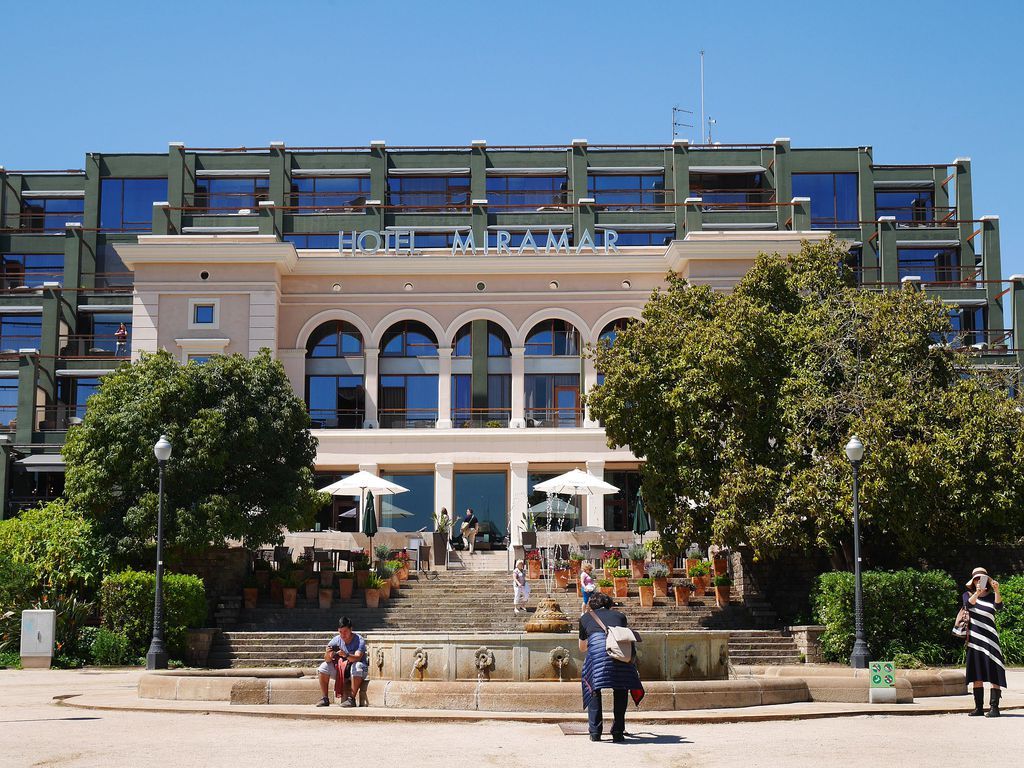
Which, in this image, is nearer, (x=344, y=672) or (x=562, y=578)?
(x=344, y=672)

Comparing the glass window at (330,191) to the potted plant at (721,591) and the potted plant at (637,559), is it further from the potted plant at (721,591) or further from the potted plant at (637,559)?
the potted plant at (721,591)

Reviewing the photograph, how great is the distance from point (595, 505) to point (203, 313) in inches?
571

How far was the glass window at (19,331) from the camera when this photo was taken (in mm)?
49812

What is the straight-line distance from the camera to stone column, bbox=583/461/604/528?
4131 cm

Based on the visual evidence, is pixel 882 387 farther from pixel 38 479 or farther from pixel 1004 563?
pixel 38 479

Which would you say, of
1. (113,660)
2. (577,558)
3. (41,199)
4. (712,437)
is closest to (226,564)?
(113,660)

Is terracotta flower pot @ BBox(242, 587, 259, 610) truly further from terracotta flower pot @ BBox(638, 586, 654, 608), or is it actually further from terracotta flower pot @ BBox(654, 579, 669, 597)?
terracotta flower pot @ BBox(654, 579, 669, 597)

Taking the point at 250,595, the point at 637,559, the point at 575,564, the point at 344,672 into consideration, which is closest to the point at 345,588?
the point at 250,595

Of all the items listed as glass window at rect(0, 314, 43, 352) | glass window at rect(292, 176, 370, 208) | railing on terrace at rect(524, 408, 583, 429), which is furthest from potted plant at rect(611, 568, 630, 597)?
glass window at rect(0, 314, 43, 352)

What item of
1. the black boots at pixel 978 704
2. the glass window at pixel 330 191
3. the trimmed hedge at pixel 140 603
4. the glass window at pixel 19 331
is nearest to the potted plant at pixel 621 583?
the trimmed hedge at pixel 140 603

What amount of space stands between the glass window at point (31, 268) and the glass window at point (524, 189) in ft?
59.4

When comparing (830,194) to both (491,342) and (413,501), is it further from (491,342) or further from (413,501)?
(413,501)

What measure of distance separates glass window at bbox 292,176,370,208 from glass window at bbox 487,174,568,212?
5204mm

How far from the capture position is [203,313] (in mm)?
42219
